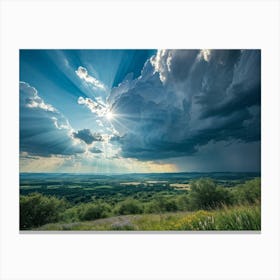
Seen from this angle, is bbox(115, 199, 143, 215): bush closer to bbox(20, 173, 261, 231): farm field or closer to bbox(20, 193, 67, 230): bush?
bbox(20, 173, 261, 231): farm field

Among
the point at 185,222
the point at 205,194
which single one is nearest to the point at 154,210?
the point at 185,222

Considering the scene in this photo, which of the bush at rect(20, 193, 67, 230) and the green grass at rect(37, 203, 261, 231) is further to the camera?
the bush at rect(20, 193, 67, 230)

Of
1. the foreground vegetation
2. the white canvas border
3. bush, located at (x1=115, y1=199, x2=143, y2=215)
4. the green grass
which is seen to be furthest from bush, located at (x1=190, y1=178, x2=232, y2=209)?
bush, located at (x1=115, y1=199, x2=143, y2=215)
